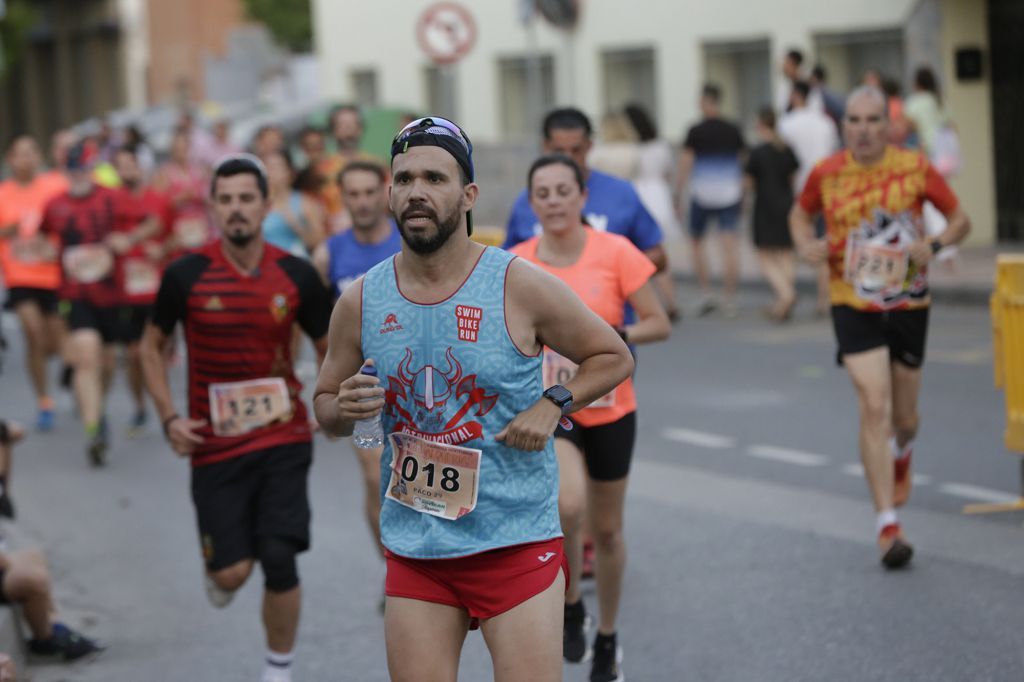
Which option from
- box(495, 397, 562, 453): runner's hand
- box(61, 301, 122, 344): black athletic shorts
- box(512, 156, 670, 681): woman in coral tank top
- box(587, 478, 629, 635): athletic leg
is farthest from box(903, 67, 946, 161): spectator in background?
box(495, 397, 562, 453): runner's hand

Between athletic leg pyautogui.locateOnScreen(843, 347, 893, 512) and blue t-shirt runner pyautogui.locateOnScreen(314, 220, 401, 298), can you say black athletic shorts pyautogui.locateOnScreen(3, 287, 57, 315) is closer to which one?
blue t-shirt runner pyautogui.locateOnScreen(314, 220, 401, 298)

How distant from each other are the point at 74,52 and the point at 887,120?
55.8 metres

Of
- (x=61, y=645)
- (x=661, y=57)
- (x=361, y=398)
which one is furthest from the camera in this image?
(x=661, y=57)

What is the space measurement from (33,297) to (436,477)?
32.1 feet

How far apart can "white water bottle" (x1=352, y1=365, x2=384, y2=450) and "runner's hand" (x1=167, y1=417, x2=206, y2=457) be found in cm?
212

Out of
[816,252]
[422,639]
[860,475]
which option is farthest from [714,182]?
[422,639]

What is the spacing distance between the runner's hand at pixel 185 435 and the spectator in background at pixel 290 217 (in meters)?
4.76

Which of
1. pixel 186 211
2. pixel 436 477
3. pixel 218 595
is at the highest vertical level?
pixel 186 211

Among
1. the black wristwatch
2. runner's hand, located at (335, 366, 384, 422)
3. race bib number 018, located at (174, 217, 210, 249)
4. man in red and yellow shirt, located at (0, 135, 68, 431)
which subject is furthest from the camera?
race bib number 018, located at (174, 217, 210, 249)

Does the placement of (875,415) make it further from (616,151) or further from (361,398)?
(616,151)

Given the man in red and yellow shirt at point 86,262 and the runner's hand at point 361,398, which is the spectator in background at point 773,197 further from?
the runner's hand at point 361,398

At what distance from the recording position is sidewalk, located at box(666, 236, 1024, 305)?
17344mm

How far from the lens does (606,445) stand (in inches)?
265

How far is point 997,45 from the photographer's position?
72.4 feet
